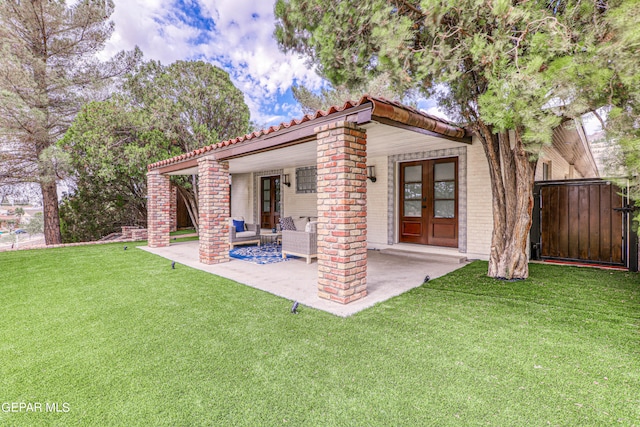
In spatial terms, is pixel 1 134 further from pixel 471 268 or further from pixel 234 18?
pixel 471 268

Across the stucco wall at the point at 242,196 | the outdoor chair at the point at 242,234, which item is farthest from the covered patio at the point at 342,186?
the stucco wall at the point at 242,196

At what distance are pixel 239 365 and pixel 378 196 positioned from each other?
241 inches

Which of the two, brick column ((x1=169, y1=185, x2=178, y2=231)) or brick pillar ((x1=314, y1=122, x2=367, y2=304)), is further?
brick column ((x1=169, y1=185, x2=178, y2=231))

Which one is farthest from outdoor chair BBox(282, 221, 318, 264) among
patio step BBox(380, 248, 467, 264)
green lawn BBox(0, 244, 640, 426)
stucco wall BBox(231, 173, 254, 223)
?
stucco wall BBox(231, 173, 254, 223)

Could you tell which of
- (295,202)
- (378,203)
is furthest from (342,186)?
(295,202)

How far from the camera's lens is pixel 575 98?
2.61 meters

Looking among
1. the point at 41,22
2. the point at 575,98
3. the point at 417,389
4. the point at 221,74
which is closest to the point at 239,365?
the point at 417,389

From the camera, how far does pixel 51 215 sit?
1066 cm

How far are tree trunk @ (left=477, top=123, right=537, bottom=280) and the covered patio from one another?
26.0 inches

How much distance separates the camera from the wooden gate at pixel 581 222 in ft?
17.4

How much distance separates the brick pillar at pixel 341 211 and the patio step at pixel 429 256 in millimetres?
3127

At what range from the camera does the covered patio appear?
359cm

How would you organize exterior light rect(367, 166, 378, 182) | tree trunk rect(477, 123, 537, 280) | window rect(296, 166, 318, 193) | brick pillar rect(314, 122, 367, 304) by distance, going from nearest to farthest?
brick pillar rect(314, 122, 367, 304), tree trunk rect(477, 123, 537, 280), exterior light rect(367, 166, 378, 182), window rect(296, 166, 318, 193)

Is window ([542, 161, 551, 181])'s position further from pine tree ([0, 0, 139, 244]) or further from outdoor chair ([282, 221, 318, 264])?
pine tree ([0, 0, 139, 244])
